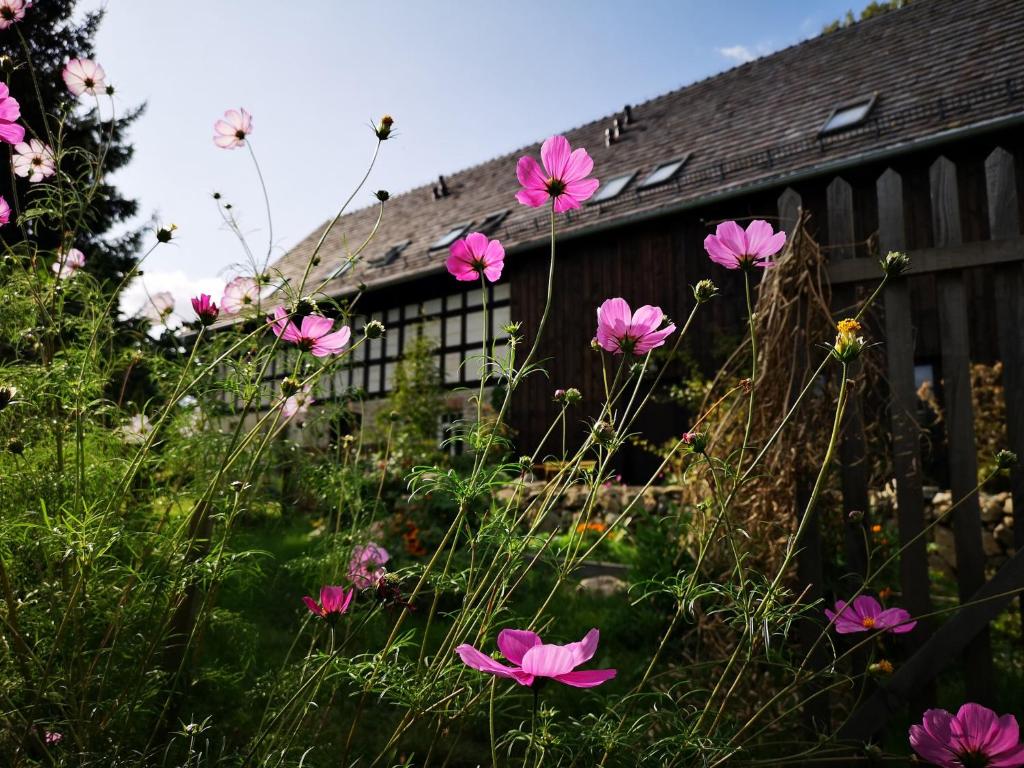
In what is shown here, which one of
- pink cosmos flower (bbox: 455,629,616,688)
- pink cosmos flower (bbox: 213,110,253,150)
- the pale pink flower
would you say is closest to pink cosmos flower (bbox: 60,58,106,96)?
pink cosmos flower (bbox: 213,110,253,150)

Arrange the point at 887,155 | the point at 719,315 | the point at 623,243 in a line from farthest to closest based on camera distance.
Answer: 1. the point at 623,243
2. the point at 719,315
3. the point at 887,155

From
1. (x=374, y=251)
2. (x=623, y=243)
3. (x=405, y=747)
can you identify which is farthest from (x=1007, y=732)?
(x=374, y=251)

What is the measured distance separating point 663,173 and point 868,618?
9.53 m

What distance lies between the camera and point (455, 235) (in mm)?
12297

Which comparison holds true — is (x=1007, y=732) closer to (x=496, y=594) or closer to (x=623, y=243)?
(x=496, y=594)

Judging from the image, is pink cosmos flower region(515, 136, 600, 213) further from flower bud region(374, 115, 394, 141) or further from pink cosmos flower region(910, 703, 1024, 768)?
pink cosmos flower region(910, 703, 1024, 768)

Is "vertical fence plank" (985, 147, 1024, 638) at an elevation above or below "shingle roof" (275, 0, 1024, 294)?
below

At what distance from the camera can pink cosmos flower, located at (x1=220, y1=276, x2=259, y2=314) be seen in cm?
194

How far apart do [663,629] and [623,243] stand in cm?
713

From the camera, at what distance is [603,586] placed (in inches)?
178

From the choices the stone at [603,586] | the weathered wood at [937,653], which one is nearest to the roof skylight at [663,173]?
the stone at [603,586]

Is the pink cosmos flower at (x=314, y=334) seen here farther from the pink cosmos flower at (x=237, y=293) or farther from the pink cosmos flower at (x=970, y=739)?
the pink cosmos flower at (x=970, y=739)

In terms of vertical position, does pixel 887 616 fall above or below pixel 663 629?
above

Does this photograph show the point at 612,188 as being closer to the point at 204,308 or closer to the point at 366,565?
the point at 366,565
